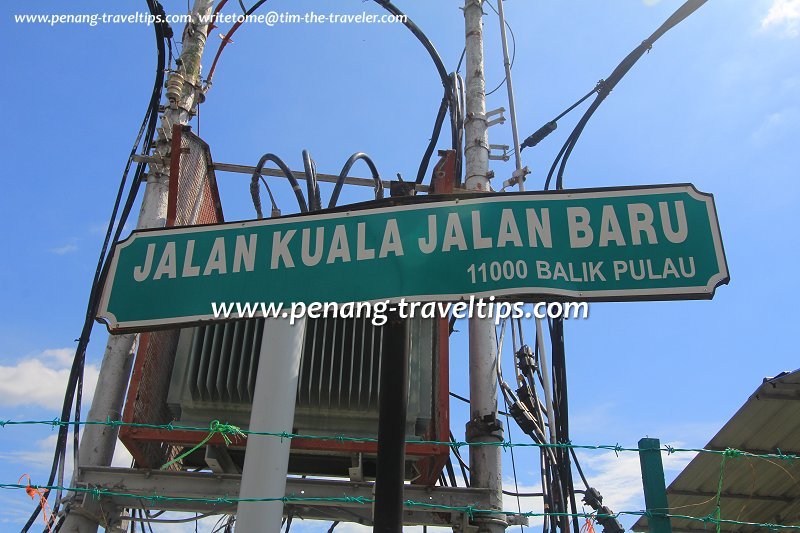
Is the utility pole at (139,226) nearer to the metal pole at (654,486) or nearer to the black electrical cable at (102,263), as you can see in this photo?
the black electrical cable at (102,263)

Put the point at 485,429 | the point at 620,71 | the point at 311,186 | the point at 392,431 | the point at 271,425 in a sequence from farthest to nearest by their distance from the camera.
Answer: the point at 620,71
the point at 311,186
the point at 485,429
the point at 271,425
the point at 392,431

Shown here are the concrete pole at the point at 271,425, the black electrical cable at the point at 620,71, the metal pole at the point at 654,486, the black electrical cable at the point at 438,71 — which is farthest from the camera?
the black electrical cable at the point at 438,71

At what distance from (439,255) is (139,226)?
273 centimetres

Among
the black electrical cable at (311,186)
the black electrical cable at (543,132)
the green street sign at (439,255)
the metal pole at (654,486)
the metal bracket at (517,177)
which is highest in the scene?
the black electrical cable at (543,132)

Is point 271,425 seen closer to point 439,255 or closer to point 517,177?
point 439,255

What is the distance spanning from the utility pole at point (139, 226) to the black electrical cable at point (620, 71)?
3.09 meters

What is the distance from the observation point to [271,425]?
6.75ft

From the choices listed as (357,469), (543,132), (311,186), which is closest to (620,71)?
(543,132)

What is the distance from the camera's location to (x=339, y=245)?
2285mm

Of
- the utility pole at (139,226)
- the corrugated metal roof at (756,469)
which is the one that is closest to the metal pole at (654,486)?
the utility pole at (139,226)

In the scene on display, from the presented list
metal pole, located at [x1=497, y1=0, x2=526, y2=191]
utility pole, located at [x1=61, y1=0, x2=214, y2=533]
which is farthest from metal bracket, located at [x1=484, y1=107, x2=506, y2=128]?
utility pole, located at [x1=61, y1=0, x2=214, y2=533]

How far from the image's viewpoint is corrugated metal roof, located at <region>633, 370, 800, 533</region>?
508 cm

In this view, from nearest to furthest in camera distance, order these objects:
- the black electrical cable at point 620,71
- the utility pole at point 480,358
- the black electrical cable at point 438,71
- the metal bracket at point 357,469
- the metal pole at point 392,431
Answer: the metal pole at point 392,431
the utility pole at point 480,358
the metal bracket at point 357,469
the black electrical cable at point 620,71
the black electrical cable at point 438,71

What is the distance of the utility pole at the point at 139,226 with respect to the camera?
3.35 m
